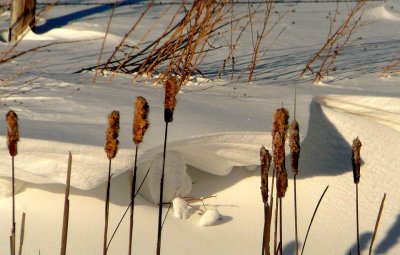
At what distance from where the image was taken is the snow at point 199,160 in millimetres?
2621

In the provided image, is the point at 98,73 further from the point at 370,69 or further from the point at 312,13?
the point at 312,13

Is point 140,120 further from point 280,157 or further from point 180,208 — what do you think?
point 180,208

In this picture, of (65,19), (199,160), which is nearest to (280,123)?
(199,160)

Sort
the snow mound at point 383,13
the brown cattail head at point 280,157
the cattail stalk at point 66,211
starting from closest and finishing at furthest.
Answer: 1. the brown cattail head at point 280,157
2. the cattail stalk at point 66,211
3. the snow mound at point 383,13

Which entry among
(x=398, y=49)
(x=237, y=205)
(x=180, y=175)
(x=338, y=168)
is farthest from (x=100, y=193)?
(x=398, y=49)


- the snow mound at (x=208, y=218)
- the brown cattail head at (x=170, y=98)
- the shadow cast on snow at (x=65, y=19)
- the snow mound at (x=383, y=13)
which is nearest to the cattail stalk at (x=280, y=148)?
the brown cattail head at (x=170, y=98)

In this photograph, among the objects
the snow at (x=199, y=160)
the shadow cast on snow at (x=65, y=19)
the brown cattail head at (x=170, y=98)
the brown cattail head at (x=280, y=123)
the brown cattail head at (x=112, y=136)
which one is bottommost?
the snow at (x=199, y=160)

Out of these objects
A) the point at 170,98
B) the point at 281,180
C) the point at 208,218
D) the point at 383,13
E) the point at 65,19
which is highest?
the point at 383,13

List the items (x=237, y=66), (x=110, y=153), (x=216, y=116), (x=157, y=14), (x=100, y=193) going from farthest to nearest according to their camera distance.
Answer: (x=157, y=14) < (x=237, y=66) < (x=216, y=116) < (x=100, y=193) < (x=110, y=153)

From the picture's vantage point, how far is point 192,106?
3.30 metres

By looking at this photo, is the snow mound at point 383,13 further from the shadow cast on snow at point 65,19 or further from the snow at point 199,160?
the snow at point 199,160

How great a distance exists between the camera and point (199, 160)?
2.99 m

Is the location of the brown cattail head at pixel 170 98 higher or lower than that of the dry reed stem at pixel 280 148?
higher

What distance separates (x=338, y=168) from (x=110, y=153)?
201 cm
